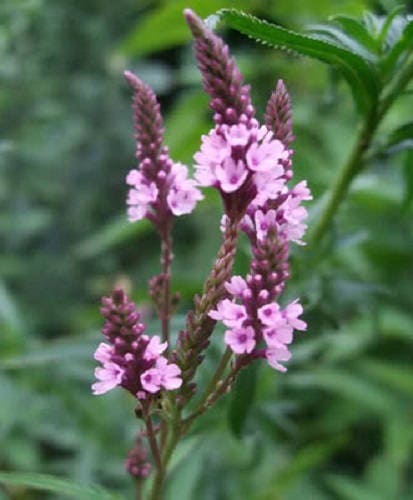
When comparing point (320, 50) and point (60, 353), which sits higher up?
point (320, 50)

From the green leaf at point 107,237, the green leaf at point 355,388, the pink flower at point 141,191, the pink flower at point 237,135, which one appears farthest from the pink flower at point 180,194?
the green leaf at point 107,237

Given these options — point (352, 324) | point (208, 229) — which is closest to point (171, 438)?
point (352, 324)

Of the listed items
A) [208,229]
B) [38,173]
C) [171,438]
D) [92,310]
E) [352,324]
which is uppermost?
[38,173]

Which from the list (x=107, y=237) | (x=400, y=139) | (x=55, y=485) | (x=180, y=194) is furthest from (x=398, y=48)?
(x=107, y=237)

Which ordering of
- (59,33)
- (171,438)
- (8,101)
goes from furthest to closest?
(59,33) → (8,101) → (171,438)

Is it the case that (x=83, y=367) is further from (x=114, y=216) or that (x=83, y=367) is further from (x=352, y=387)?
(x=114, y=216)

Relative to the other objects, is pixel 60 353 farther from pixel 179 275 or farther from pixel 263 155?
pixel 263 155

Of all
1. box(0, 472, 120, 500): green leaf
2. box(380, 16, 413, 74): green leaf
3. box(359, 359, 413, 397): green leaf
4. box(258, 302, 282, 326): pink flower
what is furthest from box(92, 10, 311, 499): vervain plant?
box(359, 359, 413, 397): green leaf
